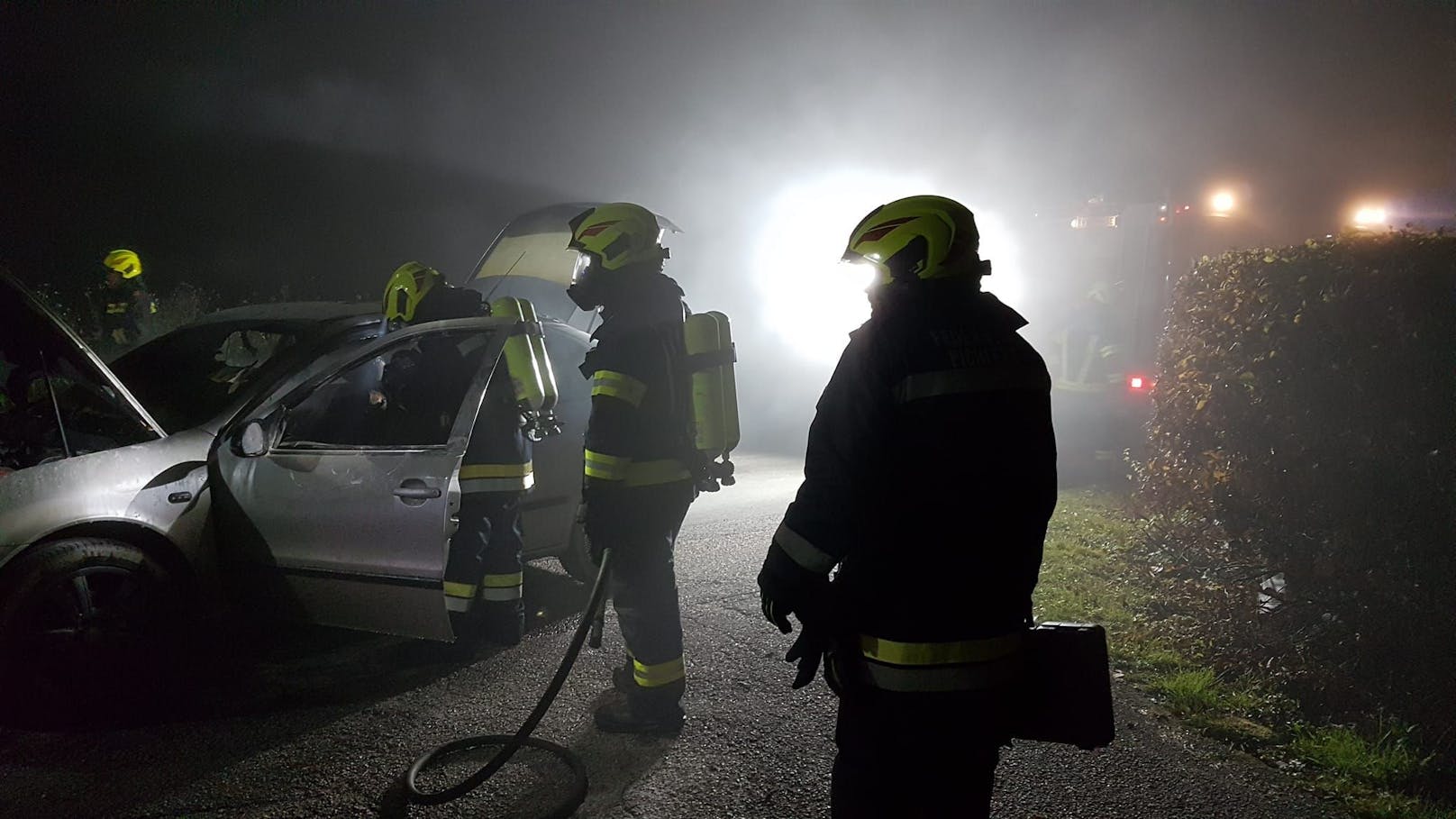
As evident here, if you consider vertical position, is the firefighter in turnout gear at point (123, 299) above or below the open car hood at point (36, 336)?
above

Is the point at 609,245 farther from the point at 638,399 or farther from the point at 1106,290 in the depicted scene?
the point at 1106,290

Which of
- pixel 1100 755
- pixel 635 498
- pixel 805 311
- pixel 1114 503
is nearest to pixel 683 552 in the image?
pixel 635 498

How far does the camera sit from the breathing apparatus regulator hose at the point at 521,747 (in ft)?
9.60

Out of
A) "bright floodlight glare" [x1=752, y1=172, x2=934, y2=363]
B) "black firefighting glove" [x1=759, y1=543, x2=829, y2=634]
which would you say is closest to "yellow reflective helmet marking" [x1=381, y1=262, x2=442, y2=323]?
"black firefighting glove" [x1=759, y1=543, x2=829, y2=634]

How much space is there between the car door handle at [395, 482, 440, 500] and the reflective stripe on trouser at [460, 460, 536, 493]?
1.03 feet

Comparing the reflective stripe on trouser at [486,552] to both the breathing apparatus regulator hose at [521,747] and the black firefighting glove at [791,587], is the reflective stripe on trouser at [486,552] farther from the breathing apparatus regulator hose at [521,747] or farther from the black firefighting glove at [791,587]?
the black firefighting glove at [791,587]

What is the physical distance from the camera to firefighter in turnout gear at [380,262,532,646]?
402 centimetres

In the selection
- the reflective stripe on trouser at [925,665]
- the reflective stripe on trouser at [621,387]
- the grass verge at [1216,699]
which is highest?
the reflective stripe on trouser at [621,387]

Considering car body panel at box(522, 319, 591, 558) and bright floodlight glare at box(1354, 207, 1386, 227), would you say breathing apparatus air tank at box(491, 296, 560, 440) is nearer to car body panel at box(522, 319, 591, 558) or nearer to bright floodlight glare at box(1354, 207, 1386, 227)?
car body panel at box(522, 319, 591, 558)

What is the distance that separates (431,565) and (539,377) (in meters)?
1.01

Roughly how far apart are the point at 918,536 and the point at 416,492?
2666mm

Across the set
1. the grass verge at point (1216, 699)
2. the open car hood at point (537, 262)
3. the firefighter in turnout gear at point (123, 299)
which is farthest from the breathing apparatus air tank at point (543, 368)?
the firefighter in turnout gear at point (123, 299)

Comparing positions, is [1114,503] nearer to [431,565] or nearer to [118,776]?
[431,565]

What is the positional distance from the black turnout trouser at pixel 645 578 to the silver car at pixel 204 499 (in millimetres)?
838
